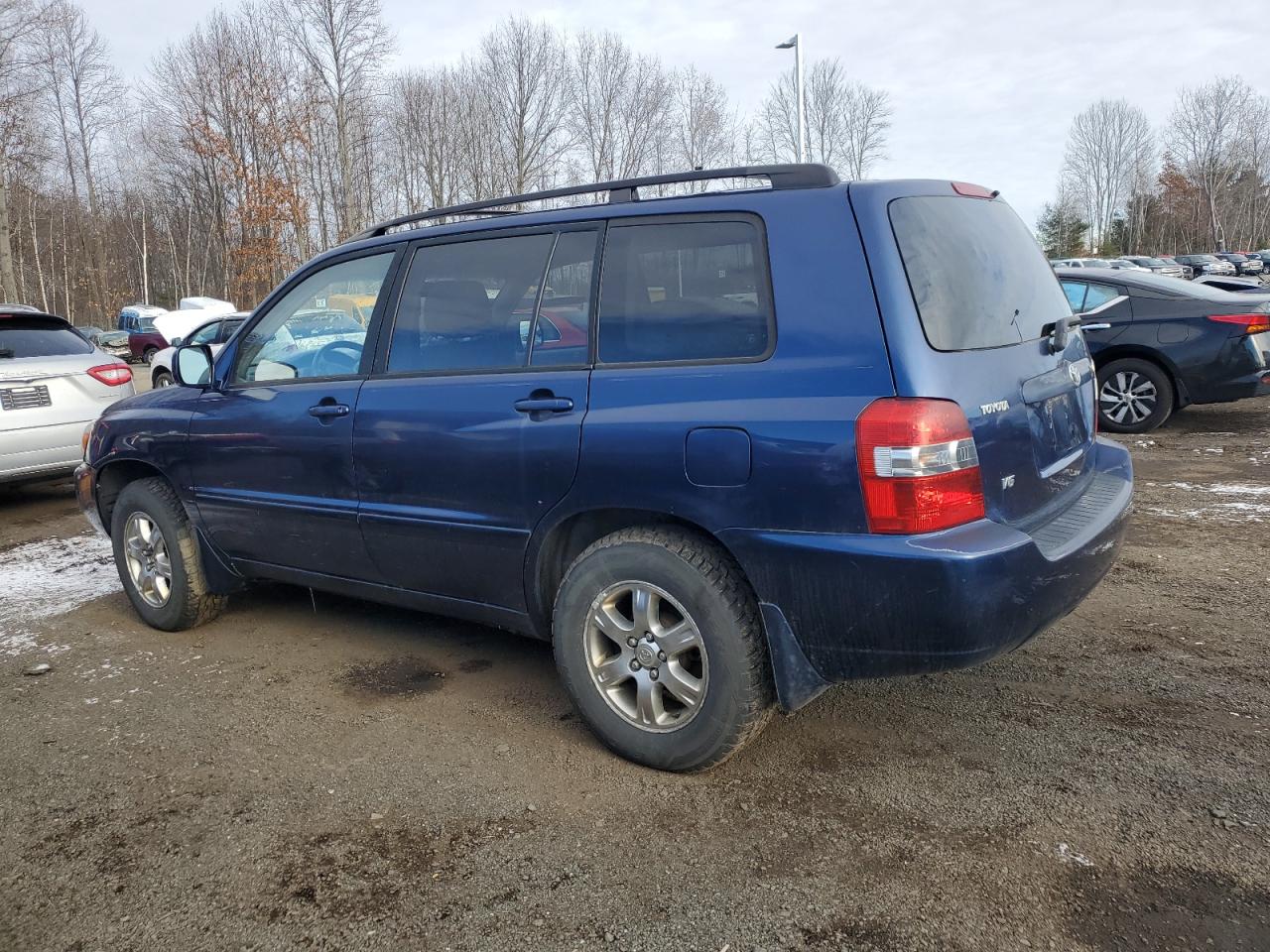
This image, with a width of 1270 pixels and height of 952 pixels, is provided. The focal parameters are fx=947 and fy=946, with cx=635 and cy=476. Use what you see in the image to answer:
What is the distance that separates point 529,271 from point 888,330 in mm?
1328

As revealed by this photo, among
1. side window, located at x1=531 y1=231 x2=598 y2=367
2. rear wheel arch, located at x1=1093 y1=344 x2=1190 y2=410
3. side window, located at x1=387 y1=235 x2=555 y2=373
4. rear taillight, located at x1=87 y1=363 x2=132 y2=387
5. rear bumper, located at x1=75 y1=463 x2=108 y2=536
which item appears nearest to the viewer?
side window, located at x1=531 y1=231 x2=598 y2=367

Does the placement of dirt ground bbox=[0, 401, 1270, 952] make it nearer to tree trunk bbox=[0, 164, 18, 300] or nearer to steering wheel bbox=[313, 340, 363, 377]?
steering wheel bbox=[313, 340, 363, 377]

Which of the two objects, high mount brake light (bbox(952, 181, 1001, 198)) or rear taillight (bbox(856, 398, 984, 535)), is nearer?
rear taillight (bbox(856, 398, 984, 535))

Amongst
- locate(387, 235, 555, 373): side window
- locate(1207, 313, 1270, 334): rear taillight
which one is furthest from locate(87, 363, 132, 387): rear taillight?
locate(1207, 313, 1270, 334): rear taillight

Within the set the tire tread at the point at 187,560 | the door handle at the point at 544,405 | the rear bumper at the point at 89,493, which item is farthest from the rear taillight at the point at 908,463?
the rear bumper at the point at 89,493

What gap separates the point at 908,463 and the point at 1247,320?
7469 millimetres

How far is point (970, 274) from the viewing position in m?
2.87

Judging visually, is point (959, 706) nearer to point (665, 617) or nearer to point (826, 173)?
point (665, 617)

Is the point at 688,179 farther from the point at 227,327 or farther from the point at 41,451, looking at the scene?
the point at 227,327

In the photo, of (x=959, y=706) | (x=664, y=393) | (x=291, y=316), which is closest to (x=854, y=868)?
(x=959, y=706)

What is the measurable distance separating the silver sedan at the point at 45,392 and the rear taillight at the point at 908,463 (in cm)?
616

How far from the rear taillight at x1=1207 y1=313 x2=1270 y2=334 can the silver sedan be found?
9191 millimetres

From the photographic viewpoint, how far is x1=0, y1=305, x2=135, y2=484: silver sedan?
22.8ft

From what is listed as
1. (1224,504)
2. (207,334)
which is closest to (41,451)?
(1224,504)
